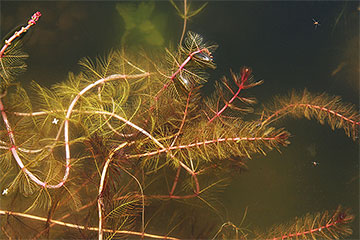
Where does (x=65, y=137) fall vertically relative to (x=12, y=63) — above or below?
below

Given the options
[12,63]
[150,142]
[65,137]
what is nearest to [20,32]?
[12,63]

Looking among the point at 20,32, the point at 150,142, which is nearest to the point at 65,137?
the point at 150,142

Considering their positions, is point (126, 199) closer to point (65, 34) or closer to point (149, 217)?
point (149, 217)

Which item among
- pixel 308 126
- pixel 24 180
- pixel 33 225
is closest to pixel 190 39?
pixel 308 126

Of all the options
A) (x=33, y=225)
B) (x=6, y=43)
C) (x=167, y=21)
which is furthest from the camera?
(x=167, y=21)

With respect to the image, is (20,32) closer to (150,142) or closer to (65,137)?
(65,137)

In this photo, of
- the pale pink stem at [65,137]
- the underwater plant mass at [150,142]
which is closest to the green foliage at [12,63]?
the underwater plant mass at [150,142]

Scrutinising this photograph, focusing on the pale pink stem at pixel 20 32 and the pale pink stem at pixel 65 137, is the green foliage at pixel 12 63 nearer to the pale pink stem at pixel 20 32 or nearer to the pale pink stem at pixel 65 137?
the pale pink stem at pixel 20 32

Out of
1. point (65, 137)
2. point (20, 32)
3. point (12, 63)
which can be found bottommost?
point (65, 137)

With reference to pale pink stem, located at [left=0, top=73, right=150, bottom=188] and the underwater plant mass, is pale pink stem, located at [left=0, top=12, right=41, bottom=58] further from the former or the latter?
pale pink stem, located at [left=0, top=73, right=150, bottom=188]
